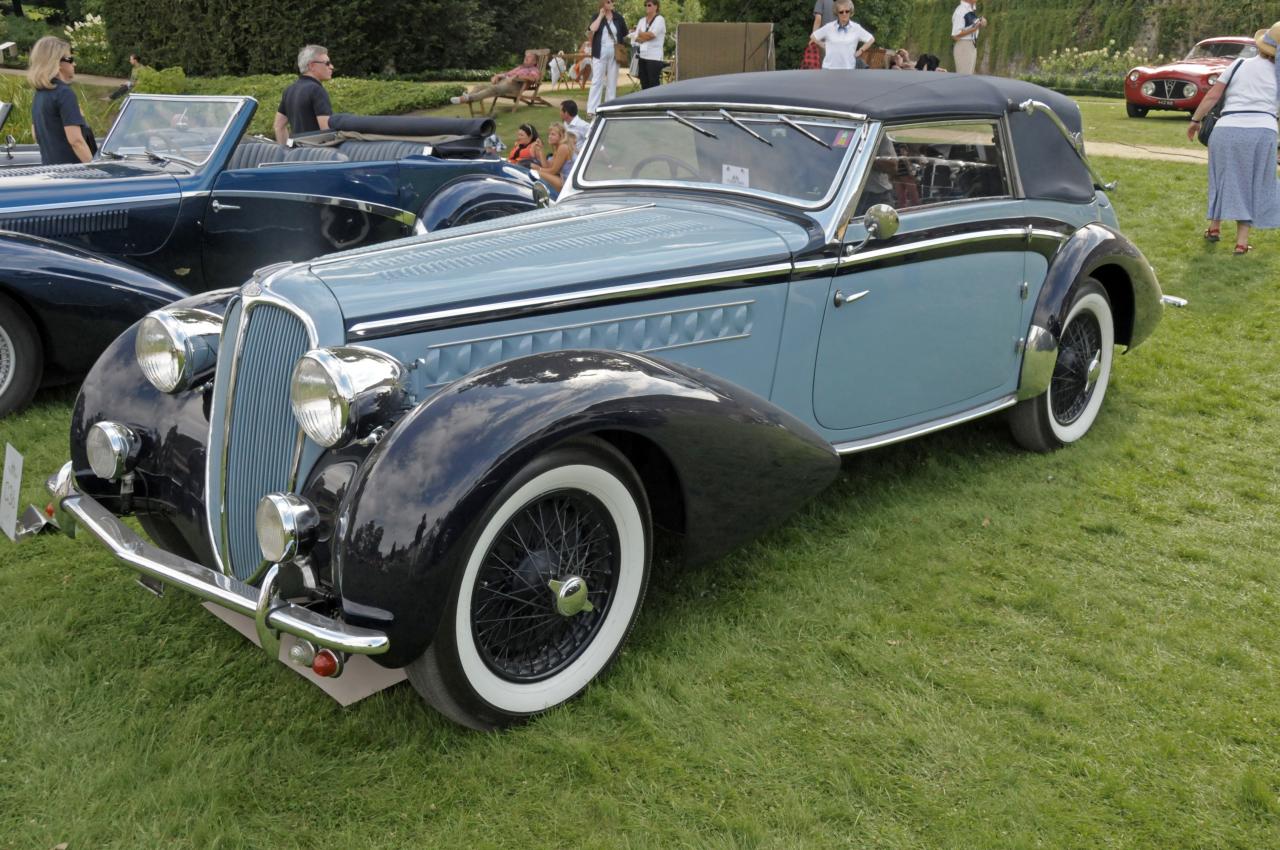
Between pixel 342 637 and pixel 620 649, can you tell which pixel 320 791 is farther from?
pixel 620 649

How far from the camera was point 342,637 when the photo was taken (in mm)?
2420

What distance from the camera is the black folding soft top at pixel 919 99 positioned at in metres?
3.97

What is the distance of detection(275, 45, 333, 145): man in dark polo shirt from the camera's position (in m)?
7.88

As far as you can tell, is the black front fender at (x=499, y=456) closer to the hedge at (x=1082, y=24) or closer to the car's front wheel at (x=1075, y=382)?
the car's front wheel at (x=1075, y=382)

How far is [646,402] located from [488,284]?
61 centimetres

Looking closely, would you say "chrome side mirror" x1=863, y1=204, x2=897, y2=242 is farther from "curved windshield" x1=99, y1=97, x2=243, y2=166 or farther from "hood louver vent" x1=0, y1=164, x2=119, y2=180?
"hood louver vent" x1=0, y1=164, x2=119, y2=180

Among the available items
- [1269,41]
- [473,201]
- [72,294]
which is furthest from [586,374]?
[1269,41]

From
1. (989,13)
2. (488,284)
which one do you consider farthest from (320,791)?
(989,13)

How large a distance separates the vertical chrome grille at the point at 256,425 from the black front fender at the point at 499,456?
468 mm

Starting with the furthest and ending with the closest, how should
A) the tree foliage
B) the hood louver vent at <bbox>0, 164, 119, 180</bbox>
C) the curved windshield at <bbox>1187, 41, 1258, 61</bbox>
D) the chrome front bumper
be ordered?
the tree foliage < the curved windshield at <bbox>1187, 41, 1258, 61</bbox> < the hood louver vent at <bbox>0, 164, 119, 180</bbox> < the chrome front bumper

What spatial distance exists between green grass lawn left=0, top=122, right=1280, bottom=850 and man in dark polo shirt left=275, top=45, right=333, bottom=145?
4427 mm

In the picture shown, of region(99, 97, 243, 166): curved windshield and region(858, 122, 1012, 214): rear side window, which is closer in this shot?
region(858, 122, 1012, 214): rear side window

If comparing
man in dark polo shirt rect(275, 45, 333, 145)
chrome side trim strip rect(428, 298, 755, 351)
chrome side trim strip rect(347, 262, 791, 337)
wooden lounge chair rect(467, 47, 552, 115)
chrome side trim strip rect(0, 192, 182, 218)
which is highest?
wooden lounge chair rect(467, 47, 552, 115)

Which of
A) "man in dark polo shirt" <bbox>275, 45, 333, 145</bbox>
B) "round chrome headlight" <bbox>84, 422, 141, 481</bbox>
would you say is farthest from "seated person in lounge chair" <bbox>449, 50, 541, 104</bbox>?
"round chrome headlight" <bbox>84, 422, 141, 481</bbox>
